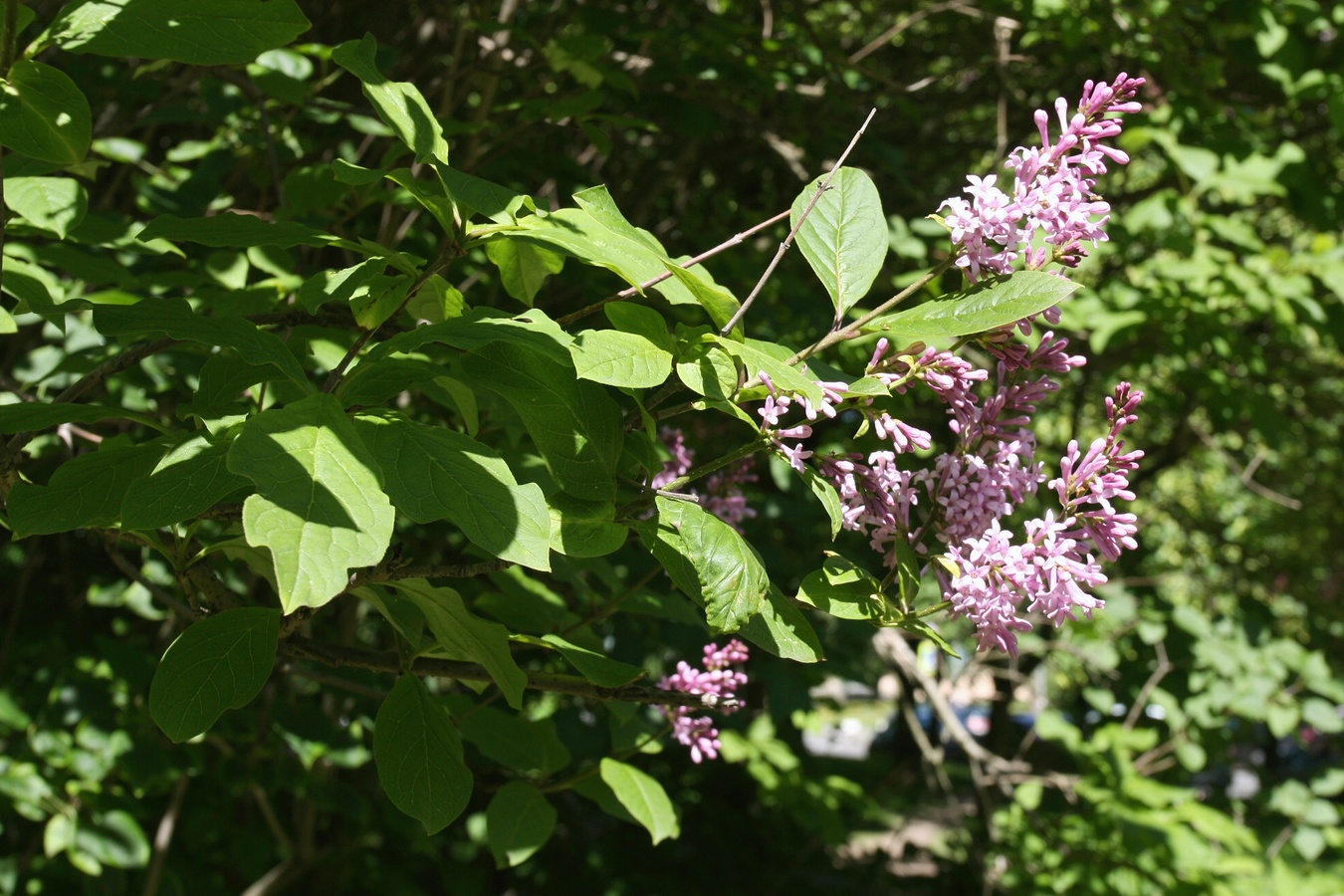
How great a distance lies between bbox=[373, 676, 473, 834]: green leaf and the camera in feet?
4.31

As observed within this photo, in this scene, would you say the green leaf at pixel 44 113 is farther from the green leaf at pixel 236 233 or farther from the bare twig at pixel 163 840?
the bare twig at pixel 163 840

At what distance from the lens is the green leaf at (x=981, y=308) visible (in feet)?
3.61

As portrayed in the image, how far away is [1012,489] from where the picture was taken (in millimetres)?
1298

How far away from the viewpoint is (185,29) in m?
1.21

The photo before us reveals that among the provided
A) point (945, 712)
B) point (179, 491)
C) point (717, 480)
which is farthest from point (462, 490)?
point (945, 712)

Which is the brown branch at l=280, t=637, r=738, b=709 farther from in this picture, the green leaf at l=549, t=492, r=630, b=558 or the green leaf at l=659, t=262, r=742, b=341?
the green leaf at l=659, t=262, r=742, b=341

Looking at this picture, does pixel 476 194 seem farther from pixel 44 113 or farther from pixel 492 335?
pixel 44 113

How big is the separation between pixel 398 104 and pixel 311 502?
0.50m

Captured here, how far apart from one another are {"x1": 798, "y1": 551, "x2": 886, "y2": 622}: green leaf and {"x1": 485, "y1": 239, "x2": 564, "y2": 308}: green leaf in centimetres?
49

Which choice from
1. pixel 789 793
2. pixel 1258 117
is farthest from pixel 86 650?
pixel 1258 117

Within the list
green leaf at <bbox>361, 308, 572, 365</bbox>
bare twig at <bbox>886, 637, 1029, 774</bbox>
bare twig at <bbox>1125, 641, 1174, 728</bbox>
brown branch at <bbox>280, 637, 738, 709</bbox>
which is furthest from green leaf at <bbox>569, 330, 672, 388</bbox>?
bare twig at <bbox>1125, 641, 1174, 728</bbox>

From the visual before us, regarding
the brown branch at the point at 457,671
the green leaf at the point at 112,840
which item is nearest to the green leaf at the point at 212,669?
the brown branch at the point at 457,671

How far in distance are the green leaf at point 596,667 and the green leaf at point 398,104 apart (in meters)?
0.60

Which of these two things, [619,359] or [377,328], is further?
[377,328]
